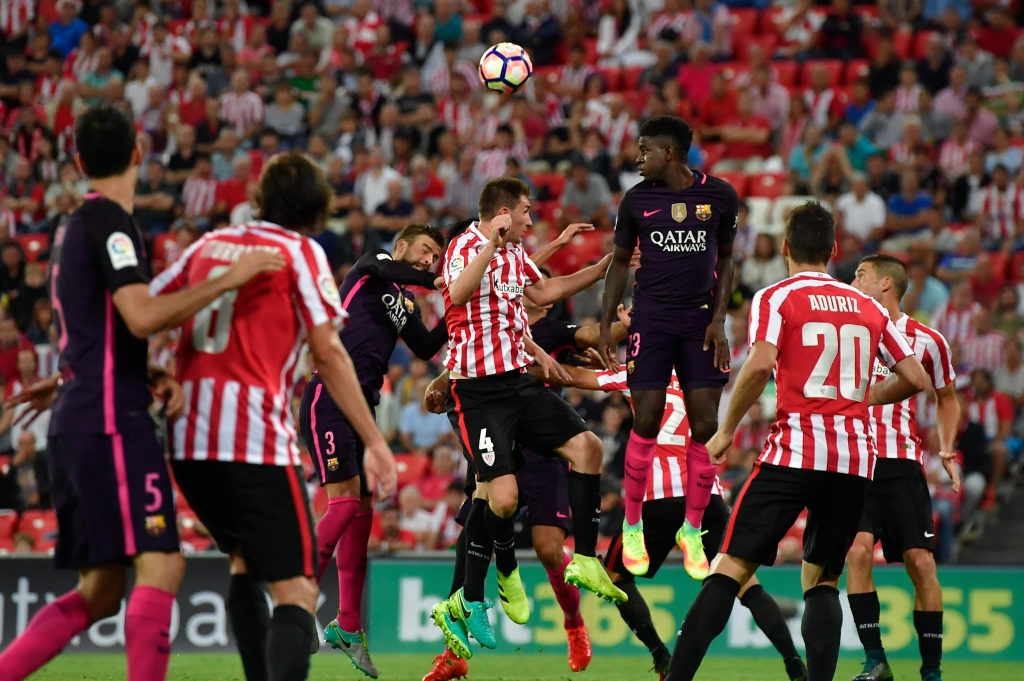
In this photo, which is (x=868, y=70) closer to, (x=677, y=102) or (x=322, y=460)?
(x=677, y=102)

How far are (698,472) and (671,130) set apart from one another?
2.18 metres

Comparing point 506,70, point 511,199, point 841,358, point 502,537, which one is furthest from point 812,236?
point 506,70

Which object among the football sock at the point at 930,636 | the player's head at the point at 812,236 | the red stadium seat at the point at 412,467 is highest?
the player's head at the point at 812,236

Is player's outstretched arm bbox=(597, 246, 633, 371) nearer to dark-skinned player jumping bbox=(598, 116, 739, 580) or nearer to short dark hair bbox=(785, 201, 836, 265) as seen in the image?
dark-skinned player jumping bbox=(598, 116, 739, 580)

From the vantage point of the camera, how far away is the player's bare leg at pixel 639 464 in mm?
8117

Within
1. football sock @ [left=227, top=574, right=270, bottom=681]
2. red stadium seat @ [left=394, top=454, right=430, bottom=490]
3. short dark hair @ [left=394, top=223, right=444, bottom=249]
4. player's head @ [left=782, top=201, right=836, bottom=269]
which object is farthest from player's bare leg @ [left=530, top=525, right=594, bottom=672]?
red stadium seat @ [left=394, top=454, right=430, bottom=490]

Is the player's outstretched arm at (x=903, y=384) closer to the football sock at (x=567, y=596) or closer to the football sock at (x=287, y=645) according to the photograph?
the football sock at (x=567, y=596)

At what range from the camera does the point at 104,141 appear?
519 centimetres

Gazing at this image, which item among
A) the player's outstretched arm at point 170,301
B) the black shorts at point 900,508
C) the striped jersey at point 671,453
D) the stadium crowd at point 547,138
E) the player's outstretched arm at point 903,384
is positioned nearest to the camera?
the player's outstretched arm at point 170,301

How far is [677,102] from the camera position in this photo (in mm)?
17766

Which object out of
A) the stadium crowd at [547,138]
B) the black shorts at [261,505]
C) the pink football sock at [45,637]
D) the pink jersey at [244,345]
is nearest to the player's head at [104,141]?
the pink jersey at [244,345]

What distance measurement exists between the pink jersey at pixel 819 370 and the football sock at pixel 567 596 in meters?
2.72

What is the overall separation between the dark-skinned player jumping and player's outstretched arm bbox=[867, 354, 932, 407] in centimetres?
94

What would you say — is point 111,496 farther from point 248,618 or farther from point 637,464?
point 637,464
